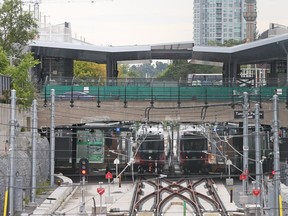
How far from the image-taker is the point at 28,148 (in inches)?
1330

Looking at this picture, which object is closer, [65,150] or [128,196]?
[128,196]

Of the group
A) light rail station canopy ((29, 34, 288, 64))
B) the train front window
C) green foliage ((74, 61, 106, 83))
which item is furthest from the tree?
green foliage ((74, 61, 106, 83))

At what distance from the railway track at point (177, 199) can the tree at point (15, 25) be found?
10.9 meters

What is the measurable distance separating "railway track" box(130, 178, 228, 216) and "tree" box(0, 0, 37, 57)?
1093cm

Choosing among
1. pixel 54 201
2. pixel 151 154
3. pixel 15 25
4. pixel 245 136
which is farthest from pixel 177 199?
pixel 15 25

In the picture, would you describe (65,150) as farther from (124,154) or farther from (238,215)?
(238,215)

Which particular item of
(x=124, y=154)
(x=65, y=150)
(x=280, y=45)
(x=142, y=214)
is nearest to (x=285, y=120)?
(x=280, y=45)

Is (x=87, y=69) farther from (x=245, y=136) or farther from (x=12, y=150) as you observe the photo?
(x=12, y=150)

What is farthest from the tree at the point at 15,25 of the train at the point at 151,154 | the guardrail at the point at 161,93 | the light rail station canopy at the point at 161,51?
the train at the point at 151,154

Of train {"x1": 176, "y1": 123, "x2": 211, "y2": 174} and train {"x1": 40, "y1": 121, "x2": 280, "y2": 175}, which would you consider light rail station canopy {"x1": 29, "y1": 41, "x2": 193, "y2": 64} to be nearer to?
train {"x1": 40, "y1": 121, "x2": 280, "y2": 175}

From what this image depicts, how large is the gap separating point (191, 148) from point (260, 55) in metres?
10.6

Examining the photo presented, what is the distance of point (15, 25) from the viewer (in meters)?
48.1

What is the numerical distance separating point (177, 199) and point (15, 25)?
1667 centimetres

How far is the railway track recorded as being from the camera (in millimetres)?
32531
